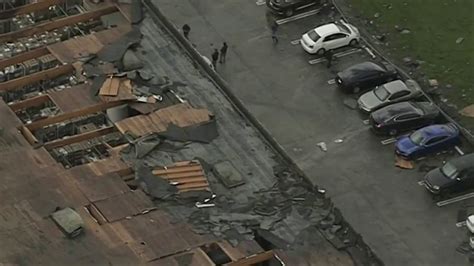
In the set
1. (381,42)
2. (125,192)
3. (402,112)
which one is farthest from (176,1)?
(125,192)

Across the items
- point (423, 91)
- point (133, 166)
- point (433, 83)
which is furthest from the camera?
point (433, 83)

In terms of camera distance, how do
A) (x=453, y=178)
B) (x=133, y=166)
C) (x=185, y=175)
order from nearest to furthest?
(x=185, y=175), (x=133, y=166), (x=453, y=178)

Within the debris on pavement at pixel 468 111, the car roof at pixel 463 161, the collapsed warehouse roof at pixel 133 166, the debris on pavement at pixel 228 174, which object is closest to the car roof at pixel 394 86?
the debris on pavement at pixel 468 111

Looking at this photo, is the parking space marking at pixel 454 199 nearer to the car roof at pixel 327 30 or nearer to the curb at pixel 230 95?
the curb at pixel 230 95

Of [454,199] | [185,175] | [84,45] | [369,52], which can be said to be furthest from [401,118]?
[84,45]

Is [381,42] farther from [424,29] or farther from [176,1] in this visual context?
[176,1]

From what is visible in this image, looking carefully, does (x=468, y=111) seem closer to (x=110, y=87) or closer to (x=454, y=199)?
(x=454, y=199)
